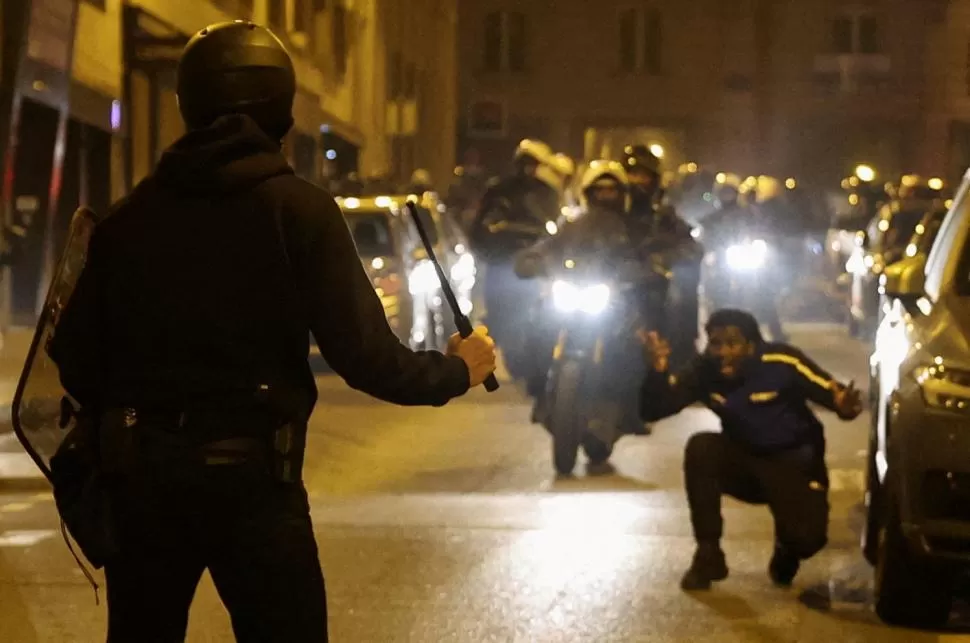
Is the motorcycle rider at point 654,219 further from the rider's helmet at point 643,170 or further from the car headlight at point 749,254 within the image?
the car headlight at point 749,254

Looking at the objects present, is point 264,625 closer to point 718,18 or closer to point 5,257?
point 5,257

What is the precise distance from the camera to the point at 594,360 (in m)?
10.5

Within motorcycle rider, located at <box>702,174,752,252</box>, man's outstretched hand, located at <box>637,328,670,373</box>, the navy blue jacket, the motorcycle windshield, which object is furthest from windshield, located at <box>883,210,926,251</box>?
the motorcycle windshield

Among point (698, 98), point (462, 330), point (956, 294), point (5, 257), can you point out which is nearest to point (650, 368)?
point (956, 294)

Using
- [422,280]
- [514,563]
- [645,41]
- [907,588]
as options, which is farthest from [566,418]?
[645,41]

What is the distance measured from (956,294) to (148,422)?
417 centimetres

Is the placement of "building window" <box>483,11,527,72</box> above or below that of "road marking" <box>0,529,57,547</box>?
above

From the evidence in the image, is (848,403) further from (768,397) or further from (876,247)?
(876,247)

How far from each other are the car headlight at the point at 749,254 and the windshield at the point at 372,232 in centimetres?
495

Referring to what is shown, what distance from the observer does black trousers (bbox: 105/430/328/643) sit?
11.2ft

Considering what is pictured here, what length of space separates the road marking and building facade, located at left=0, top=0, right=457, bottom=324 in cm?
611

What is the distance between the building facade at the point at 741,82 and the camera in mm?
56125

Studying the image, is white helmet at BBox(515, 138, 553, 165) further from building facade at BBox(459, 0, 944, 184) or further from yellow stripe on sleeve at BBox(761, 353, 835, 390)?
building facade at BBox(459, 0, 944, 184)

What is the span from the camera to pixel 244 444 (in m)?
3.40
